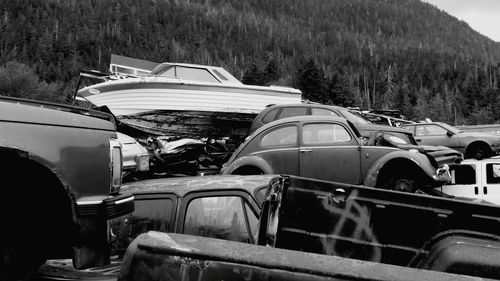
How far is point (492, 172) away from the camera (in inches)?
376

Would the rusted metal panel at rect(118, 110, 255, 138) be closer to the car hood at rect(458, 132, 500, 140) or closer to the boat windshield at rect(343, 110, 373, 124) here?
the boat windshield at rect(343, 110, 373, 124)

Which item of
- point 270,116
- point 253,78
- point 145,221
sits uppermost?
point 253,78

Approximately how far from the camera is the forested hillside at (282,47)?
77.4 meters

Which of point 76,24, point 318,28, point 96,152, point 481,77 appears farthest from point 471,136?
point 318,28

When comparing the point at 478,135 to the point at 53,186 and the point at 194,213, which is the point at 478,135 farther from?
the point at 53,186

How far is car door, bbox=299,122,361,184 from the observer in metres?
8.21

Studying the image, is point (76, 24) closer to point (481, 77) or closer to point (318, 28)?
point (318, 28)

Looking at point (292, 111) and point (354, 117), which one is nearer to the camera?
point (354, 117)

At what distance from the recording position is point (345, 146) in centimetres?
830

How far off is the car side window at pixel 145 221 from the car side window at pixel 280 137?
450 cm

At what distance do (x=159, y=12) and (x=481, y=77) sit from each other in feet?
291

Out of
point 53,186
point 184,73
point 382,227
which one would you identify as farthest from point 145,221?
point 184,73

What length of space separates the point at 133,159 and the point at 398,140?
5084mm

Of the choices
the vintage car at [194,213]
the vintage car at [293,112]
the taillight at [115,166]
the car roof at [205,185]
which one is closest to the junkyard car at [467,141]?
the vintage car at [293,112]
